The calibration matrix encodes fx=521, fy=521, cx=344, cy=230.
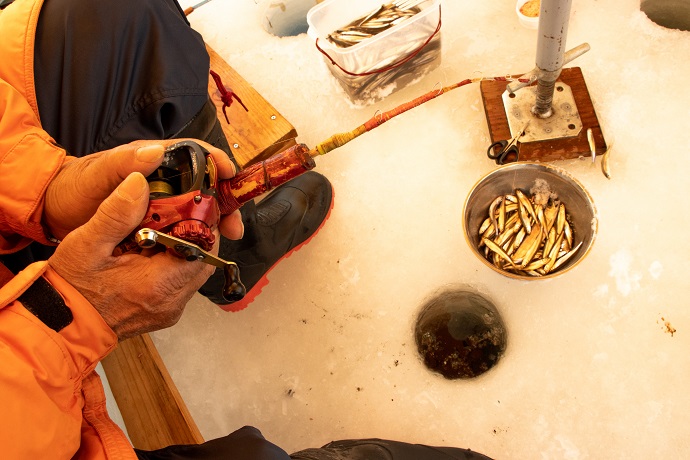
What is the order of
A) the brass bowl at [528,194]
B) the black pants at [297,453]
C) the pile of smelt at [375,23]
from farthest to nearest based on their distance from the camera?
the pile of smelt at [375,23] < the brass bowl at [528,194] < the black pants at [297,453]

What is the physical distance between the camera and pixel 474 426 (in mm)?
1540

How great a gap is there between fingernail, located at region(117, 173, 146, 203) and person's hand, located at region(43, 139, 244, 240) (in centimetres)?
7

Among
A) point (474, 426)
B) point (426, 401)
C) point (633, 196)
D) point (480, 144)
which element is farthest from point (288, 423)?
point (633, 196)

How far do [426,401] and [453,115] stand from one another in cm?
105

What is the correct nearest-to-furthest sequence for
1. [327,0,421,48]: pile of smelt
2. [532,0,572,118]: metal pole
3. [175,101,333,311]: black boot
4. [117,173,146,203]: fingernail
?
[117,173,146,203]: fingernail, [532,0,572,118]: metal pole, [175,101,333,311]: black boot, [327,0,421,48]: pile of smelt

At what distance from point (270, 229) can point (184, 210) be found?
763 millimetres

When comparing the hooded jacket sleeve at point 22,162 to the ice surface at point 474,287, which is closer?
the hooded jacket sleeve at point 22,162

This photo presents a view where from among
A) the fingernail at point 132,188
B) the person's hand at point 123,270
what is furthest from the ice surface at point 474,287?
the fingernail at point 132,188

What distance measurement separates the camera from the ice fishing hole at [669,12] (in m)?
2.04

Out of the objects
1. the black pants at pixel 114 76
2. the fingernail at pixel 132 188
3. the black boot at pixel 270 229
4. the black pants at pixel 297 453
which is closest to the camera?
the fingernail at pixel 132 188

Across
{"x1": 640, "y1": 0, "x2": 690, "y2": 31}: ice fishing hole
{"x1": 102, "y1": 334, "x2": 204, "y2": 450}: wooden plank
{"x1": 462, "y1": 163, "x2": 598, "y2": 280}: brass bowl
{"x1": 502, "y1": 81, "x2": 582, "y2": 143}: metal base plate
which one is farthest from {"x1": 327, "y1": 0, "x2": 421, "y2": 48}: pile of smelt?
{"x1": 102, "y1": 334, "x2": 204, "y2": 450}: wooden plank

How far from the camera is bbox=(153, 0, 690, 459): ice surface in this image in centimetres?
152

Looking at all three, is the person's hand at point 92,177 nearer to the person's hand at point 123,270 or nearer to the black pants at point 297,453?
the person's hand at point 123,270

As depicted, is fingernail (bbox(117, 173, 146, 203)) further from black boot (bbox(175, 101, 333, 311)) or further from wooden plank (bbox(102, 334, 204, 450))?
wooden plank (bbox(102, 334, 204, 450))
